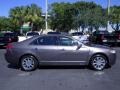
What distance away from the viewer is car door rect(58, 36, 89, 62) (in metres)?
13.5

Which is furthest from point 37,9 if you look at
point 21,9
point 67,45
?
point 67,45

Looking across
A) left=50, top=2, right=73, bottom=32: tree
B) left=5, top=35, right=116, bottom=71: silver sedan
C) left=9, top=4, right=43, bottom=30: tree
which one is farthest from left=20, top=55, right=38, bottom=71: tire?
left=9, top=4, right=43, bottom=30: tree

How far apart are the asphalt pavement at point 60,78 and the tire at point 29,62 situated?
0.26 m

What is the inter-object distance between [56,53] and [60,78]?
7.02 ft

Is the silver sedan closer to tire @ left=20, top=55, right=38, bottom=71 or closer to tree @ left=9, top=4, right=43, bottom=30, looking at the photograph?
tire @ left=20, top=55, right=38, bottom=71

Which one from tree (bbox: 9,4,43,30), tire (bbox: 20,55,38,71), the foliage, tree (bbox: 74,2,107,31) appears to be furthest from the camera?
tree (bbox: 9,4,43,30)

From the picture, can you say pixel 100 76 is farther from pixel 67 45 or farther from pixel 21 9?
pixel 21 9

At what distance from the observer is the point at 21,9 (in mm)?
67688

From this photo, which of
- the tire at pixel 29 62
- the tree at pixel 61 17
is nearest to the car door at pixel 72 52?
the tire at pixel 29 62

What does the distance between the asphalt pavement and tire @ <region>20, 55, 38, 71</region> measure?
261 mm

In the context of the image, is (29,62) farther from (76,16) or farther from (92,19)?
(76,16)

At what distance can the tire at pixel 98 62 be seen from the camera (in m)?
13.6

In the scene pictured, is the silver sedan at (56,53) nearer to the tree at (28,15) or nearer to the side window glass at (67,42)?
the side window glass at (67,42)

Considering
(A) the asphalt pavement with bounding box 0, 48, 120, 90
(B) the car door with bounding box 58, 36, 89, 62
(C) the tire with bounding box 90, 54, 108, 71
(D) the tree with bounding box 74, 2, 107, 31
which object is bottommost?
(A) the asphalt pavement with bounding box 0, 48, 120, 90
